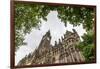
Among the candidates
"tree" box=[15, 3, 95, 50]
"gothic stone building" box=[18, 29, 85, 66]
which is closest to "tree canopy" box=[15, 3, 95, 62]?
"tree" box=[15, 3, 95, 50]

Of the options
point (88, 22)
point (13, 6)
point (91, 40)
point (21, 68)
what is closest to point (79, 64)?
point (91, 40)

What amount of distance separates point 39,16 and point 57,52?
43 centimetres

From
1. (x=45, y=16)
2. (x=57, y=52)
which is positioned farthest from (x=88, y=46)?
(x=45, y=16)

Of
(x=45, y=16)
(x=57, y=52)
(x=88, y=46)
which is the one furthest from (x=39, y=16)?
(x=88, y=46)

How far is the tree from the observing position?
206 centimetres

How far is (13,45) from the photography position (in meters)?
2.02

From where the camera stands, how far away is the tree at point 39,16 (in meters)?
2.06

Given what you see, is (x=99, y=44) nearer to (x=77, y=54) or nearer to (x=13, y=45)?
(x=77, y=54)

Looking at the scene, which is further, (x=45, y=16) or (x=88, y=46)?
(x=88, y=46)

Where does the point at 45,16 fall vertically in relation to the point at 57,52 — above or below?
above

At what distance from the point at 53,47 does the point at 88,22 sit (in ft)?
1.66

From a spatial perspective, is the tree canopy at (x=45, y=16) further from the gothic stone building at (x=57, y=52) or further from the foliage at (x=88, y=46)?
the gothic stone building at (x=57, y=52)

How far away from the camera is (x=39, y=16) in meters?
2.12

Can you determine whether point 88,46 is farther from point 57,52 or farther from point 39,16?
point 39,16
